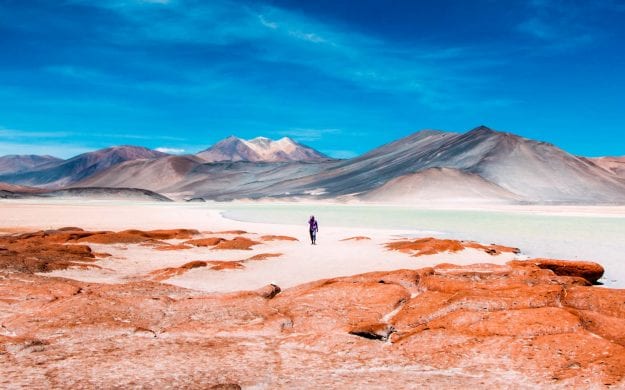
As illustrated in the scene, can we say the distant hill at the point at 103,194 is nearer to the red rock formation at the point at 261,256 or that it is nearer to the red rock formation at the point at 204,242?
the red rock formation at the point at 204,242

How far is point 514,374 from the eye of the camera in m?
5.50

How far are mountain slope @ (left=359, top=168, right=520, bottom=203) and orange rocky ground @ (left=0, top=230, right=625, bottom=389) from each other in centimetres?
12377

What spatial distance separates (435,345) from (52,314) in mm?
4930

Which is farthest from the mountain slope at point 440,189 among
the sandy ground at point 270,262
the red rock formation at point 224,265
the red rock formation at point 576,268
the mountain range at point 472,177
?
the red rock formation at point 576,268

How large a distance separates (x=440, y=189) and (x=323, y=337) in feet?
439

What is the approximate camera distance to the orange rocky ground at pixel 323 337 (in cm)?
541

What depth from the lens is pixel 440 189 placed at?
137 m

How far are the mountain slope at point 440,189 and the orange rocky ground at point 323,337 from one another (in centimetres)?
12377

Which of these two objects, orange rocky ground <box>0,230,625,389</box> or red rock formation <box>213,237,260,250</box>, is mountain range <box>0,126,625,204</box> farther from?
orange rocky ground <box>0,230,625,389</box>

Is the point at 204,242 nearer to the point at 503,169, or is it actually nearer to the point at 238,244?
the point at 238,244

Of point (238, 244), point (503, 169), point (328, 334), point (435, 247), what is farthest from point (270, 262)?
point (503, 169)

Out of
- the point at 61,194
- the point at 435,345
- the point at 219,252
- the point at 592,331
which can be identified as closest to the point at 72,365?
the point at 435,345

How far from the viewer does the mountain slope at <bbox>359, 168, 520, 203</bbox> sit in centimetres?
13188

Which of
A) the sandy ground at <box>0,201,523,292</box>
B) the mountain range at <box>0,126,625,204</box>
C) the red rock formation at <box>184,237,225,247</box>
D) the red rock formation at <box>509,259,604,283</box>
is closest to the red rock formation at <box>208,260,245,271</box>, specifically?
the sandy ground at <box>0,201,523,292</box>
